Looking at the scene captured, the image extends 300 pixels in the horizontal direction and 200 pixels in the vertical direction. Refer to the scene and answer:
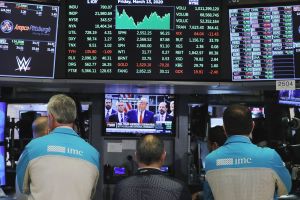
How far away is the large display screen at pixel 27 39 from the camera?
3.68 meters

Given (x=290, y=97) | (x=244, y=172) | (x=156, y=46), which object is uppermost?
(x=156, y=46)

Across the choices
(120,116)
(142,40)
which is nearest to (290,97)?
(142,40)

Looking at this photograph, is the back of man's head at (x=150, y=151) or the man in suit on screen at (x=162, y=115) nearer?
the back of man's head at (x=150, y=151)

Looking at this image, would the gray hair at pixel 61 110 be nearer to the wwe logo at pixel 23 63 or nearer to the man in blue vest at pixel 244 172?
the man in blue vest at pixel 244 172

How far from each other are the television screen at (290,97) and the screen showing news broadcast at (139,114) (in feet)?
3.22

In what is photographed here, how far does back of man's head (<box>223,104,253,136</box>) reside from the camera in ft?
8.93

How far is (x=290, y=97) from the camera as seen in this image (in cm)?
408

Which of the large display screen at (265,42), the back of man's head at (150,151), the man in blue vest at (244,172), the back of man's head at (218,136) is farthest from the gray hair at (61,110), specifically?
the large display screen at (265,42)

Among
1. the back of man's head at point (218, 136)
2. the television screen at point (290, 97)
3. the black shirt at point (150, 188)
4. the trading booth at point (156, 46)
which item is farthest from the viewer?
the television screen at point (290, 97)

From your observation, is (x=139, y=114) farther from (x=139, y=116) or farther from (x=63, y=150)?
(x=63, y=150)

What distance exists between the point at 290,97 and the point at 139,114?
53.6 inches

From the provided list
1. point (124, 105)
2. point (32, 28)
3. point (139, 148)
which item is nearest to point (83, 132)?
point (124, 105)

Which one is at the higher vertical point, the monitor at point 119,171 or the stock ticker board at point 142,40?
the stock ticker board at point 142,40

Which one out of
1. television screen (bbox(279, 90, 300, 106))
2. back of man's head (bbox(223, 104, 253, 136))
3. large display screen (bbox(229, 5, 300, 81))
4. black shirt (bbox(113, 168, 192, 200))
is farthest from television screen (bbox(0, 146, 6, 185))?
television screen (bbox(279, 90, 300, 106))
